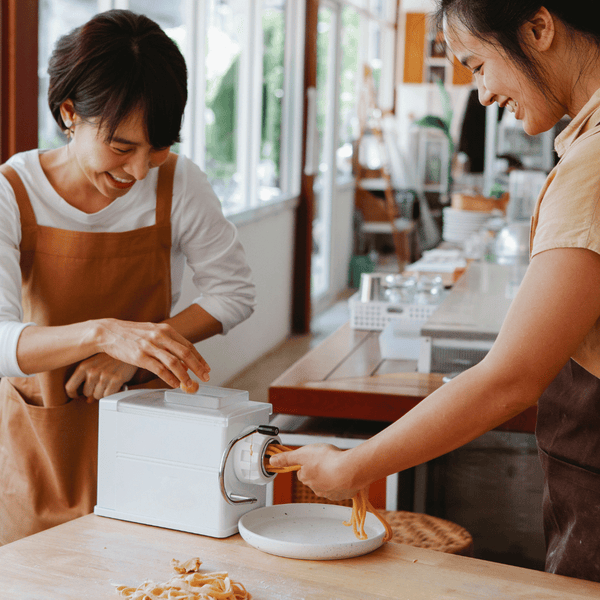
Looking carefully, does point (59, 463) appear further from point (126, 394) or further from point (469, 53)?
point (469, 53)

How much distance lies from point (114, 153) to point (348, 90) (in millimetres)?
7113

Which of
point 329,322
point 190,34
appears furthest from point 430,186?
point 190,34

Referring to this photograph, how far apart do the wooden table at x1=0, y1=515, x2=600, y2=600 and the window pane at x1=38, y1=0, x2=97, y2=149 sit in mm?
2308

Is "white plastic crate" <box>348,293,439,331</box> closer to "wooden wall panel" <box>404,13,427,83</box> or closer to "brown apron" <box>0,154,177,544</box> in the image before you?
"brown apron" <box>0,154,177,544</box>

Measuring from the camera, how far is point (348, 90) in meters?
8.33

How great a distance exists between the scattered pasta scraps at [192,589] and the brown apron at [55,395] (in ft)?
2.00

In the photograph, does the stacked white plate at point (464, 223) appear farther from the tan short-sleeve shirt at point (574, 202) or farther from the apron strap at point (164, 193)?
the tan short-sleeve shirt at point (574, 202)

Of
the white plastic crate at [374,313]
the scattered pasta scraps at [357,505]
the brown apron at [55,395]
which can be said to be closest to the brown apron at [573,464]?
the scattered pasta scraps at [357,505]

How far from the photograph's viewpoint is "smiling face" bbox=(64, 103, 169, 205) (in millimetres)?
1492

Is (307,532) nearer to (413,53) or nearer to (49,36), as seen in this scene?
(49,36)

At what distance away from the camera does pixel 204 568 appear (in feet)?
3.79

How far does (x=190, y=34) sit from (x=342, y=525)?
3.57m

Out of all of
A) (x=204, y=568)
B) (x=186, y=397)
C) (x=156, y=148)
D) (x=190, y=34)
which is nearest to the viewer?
(x=204, y=568)

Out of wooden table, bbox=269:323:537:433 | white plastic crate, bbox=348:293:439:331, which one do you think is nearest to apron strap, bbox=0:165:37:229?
wooden table, bbox=269:323:537:433
